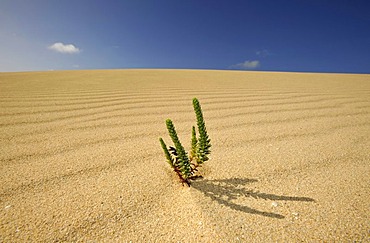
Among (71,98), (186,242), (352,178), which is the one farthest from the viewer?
(71,98)

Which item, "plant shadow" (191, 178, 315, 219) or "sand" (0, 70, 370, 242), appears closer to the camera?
"sand" (0, 70, 370, 242)

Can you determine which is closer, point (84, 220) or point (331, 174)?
point (84, 220)

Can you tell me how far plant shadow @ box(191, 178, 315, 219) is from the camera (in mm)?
998

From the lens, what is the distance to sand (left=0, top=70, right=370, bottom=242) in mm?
888

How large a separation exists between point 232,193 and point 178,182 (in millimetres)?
306

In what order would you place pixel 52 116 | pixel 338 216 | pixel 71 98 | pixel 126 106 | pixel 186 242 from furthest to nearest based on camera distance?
pixel 71 98 → pixel 126 106 → pixel 52 116 → pixel 338 216 → pixel 186 242

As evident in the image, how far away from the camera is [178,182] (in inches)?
47.1

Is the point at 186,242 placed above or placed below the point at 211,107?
below

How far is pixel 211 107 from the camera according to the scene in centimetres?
295

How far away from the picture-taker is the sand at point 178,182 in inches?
35.0

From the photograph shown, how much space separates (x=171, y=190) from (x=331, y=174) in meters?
1.01

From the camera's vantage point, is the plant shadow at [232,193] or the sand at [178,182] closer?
the sand at [178,182]

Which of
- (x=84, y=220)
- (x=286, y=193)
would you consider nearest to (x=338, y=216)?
(x=286, y=193)

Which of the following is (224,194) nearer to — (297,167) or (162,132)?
(297,167)
